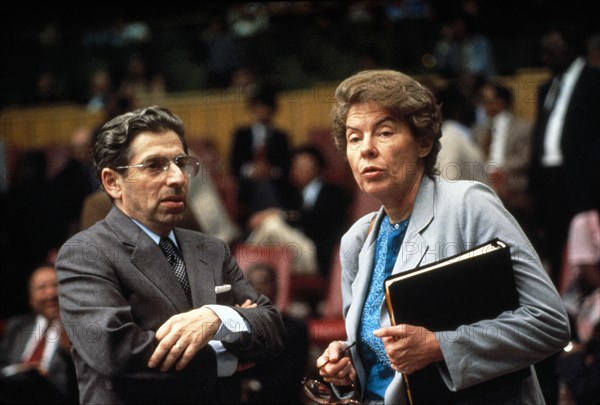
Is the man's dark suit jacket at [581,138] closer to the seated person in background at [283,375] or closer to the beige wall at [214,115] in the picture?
the seated person in background at [283,375]

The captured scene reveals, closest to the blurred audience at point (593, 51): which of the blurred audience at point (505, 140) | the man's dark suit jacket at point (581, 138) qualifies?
the blurred audience at point (505, 140)

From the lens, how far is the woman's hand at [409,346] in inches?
76.7

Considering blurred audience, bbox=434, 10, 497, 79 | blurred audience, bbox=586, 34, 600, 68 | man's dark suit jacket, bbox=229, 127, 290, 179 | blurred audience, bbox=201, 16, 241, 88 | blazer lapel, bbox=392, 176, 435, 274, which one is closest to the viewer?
blazer lapel, bbox=392, 176, 435, 274

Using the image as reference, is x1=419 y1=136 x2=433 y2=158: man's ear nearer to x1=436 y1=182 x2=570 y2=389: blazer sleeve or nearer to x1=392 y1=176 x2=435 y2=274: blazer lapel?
x1=392 y1=176 x2=435 y2=274: blazer lapel

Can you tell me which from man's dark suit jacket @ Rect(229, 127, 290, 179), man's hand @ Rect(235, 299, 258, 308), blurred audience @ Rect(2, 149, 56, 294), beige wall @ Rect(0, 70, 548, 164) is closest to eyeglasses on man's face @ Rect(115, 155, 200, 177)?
man's hand @ Rect(235, 299, 258, 308)

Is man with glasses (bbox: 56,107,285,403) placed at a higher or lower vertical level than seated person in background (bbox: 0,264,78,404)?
higher

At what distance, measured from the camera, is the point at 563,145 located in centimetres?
498

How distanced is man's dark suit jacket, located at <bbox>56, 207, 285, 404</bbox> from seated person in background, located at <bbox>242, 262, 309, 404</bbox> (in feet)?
3.99

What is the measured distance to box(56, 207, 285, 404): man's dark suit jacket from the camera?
2.16m

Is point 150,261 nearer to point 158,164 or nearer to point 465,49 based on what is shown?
point 158,164

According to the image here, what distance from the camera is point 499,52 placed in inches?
320

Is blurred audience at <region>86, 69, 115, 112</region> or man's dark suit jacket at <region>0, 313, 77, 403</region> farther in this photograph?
blurred audience at <region>86, 69, 115, 112</region>

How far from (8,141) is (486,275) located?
778cm

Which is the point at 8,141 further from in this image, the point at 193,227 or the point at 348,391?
the point at 348,391
